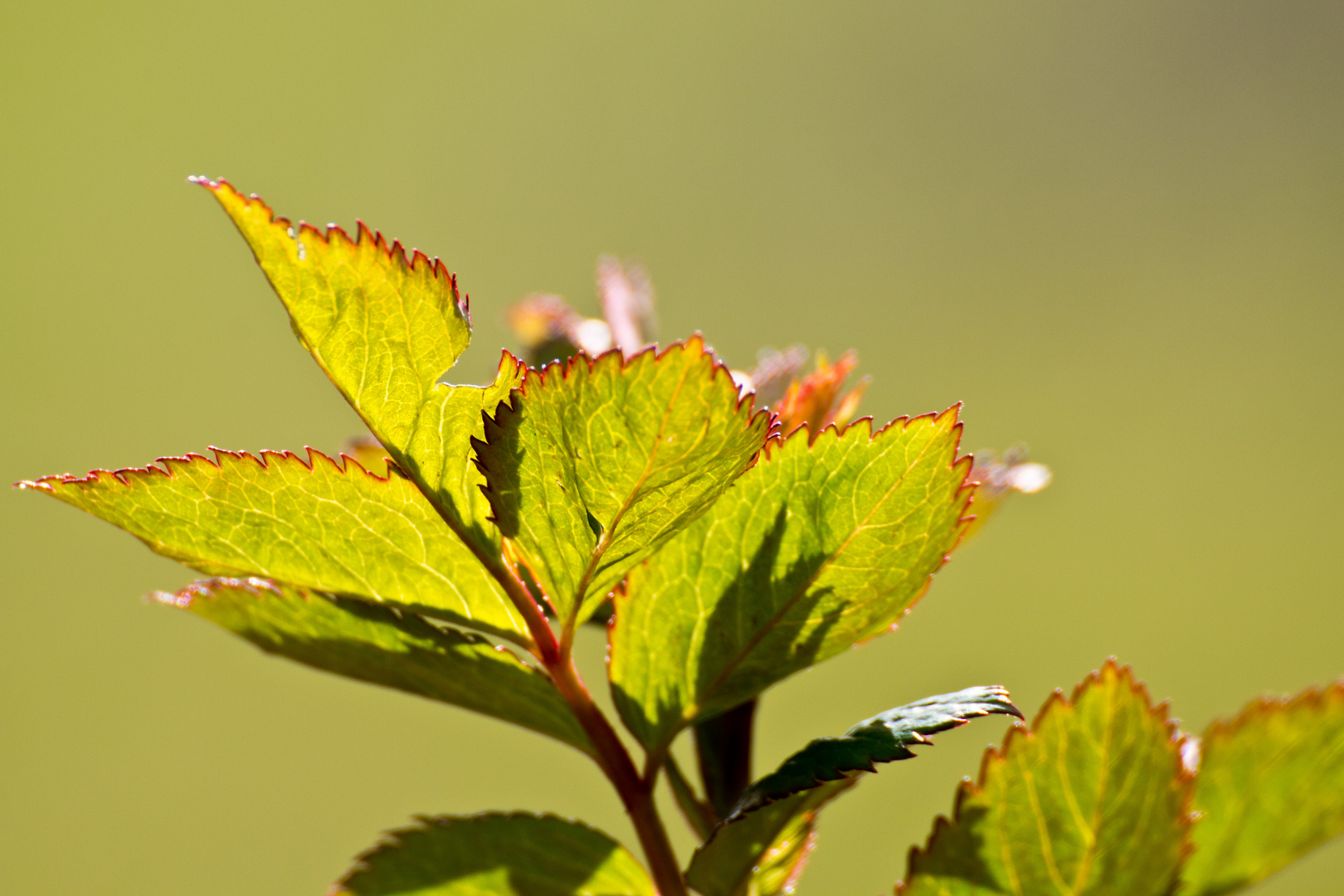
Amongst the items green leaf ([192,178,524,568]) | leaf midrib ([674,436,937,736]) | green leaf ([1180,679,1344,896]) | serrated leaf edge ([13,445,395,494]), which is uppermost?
green leaf ([192,178,524,568])

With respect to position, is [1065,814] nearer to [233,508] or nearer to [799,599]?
[799,599]

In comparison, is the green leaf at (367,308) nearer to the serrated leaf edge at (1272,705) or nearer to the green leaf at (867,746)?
the green leaf at (867,746)

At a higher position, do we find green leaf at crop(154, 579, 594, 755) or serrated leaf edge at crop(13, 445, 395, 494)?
serrated leaf edge at crop(13, 445, 395, 494)

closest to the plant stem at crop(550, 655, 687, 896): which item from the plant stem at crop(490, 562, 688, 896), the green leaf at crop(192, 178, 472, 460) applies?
the plant stem at crop(490, 562, 688, 896)

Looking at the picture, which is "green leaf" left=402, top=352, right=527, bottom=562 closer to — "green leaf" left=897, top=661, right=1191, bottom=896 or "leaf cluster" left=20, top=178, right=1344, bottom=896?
"leaf cluster" left=20, top=178, right=1344, bottom=896

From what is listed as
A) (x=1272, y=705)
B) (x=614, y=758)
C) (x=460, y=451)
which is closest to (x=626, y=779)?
(x=614, y=758)

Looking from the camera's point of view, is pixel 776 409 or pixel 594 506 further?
pixel 776 409

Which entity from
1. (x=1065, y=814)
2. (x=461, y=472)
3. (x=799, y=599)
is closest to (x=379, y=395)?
(x=461, y=472)
